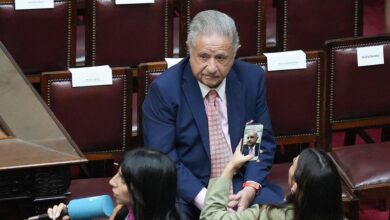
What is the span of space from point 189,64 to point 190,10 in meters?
0.81

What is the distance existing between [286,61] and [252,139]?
69 centimetres

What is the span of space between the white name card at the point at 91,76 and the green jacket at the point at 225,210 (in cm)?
79

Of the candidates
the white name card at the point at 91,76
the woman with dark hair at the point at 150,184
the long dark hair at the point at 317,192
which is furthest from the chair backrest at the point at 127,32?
the long dark hair at the point at 317,192

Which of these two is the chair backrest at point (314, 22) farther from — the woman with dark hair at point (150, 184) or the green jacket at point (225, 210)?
the woman with dark hair at point (150, 184)

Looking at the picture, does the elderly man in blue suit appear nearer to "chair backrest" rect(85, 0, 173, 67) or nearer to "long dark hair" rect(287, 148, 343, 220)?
"long dark hair" rect(287, 148, 343, 220)

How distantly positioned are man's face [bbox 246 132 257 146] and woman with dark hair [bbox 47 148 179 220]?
1.65 feet

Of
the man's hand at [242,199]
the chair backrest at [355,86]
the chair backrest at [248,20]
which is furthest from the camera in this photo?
the chair backrest at [248,20]

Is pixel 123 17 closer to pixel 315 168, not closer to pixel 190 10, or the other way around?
pixel 190 10

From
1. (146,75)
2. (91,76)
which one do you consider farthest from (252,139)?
(91,76)

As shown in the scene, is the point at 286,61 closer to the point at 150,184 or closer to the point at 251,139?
the point at 251,139

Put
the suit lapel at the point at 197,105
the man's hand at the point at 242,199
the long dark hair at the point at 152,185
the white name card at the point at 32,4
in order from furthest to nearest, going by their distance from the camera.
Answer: the white name card at the point at 32,4 < the suit lapel at the point at 197,105 < the man's hand at the point at 242,199 < the long dark hair at the point at 152,185

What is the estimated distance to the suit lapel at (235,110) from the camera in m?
3.46

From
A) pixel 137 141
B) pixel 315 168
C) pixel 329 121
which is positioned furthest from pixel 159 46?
pixel 315 168

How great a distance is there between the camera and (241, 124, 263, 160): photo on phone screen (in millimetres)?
3207
